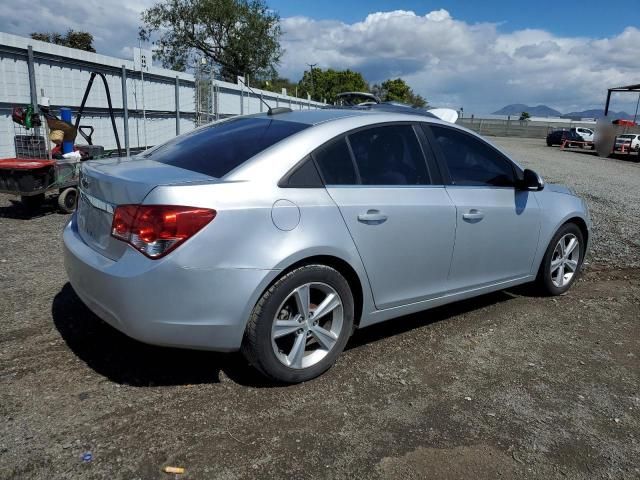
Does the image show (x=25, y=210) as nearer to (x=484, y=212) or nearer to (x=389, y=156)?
(x=389, y=156)

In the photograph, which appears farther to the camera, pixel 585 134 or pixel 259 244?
pixel 585 134

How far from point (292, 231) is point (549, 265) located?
2915mm

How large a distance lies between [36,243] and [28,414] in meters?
3.58

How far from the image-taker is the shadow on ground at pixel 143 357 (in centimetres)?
309

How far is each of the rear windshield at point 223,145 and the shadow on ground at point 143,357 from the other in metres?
1.20

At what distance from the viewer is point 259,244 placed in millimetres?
2730

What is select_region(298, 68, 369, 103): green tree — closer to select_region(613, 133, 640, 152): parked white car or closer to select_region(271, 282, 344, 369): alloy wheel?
select_region(613, 133, 640, 152): parked white car

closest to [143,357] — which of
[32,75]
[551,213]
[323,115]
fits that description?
[323,115]

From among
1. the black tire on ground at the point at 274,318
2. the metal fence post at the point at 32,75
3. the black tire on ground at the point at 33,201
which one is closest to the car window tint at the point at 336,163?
the black tire on ground at the point at 274,318

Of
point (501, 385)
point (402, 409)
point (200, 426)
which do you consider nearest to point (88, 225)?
point (200, 426)

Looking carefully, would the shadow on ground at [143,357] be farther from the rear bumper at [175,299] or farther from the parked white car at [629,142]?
the parked white car at [629,142]

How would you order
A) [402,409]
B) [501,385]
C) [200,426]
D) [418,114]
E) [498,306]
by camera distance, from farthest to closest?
[498,306] < [418,114] < [501,385] < [402,409] < [200,426]

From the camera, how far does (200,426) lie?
2646 millimetres

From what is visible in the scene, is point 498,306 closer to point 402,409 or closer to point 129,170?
point 402,409
